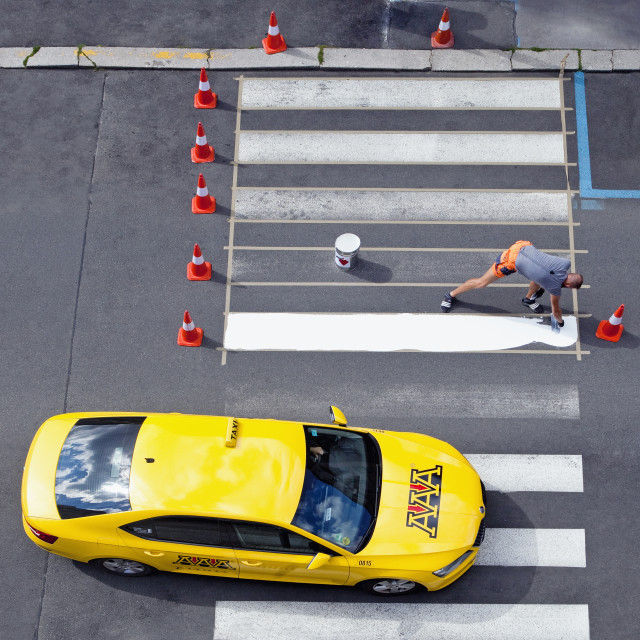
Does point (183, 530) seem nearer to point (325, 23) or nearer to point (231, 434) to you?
point (231, 434)

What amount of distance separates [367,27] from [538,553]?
9017mm

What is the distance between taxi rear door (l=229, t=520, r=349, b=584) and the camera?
964 centimetres

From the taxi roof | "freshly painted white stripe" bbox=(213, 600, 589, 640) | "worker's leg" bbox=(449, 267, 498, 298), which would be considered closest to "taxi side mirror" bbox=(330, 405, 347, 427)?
the taxi roof

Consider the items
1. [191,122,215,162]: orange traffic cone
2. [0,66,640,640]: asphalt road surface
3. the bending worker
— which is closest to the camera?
[0,66,640,640]: asphalt road surface

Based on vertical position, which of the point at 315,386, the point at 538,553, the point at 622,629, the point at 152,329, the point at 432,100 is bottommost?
the point at 622,629

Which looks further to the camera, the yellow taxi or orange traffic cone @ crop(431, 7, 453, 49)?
orange traffic cone @ crop(431, 7, 453, 49)

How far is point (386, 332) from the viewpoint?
12.2 meters

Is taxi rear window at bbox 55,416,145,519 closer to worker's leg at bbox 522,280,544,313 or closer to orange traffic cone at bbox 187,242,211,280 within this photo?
orange traffic cone at bbox 187,242,211,280

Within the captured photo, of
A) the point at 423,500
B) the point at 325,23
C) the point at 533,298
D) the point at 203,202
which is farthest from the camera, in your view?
the point at 325,23

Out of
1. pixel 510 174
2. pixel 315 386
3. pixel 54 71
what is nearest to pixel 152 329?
pixel 315 386

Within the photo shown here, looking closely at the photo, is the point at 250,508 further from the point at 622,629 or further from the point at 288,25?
the point at 288,25

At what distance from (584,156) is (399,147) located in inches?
116

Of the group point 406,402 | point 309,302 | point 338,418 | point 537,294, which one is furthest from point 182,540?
point 537,294

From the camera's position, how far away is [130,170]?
13359 millimetres
